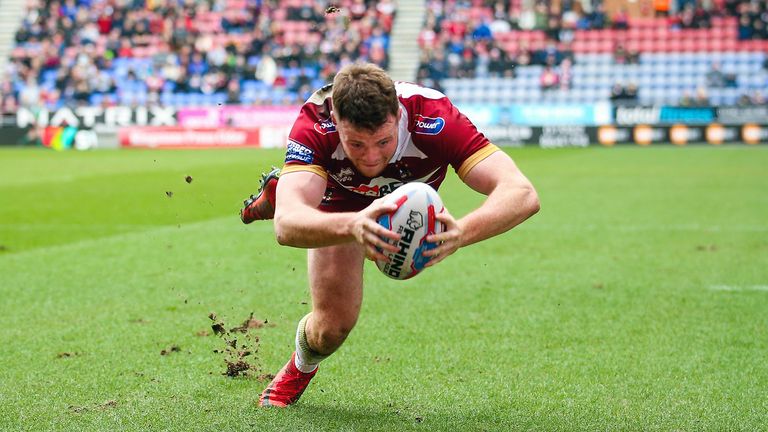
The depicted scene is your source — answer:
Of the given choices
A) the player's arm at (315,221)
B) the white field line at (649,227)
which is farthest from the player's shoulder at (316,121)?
the white field line at (649,227)

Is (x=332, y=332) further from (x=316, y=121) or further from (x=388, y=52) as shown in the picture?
(x=388, y=52)

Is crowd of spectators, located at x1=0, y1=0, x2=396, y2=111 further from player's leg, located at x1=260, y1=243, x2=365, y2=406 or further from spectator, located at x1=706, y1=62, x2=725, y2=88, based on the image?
player's leg, located at x1=260, y1=243, x2=365, y2=406

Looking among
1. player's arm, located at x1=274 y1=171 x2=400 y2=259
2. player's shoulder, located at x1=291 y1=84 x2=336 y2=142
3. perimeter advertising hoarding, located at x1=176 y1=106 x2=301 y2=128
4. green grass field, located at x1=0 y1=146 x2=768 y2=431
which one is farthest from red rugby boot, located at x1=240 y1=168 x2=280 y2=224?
perimeter advertising hoarding, located at x1=176 y1=106 x2=301 y2=128

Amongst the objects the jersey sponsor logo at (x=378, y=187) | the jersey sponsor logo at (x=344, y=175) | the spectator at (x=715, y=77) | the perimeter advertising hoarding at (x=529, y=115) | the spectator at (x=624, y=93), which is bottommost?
the perimeter advertising hoarding at (x=529, y=115)

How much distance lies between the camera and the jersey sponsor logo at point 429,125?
15.0 ft

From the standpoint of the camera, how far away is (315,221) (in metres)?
3.94

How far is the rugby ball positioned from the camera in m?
3.70

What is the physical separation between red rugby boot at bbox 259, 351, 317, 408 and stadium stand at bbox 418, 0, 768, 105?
94.9ft

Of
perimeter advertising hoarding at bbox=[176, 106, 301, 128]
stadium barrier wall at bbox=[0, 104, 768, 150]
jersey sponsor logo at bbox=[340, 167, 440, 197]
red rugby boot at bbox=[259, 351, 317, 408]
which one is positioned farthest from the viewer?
perimeter advertising hoarding at bbox=[176, 106, 301, 128]

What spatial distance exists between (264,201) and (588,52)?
3102 centimetres

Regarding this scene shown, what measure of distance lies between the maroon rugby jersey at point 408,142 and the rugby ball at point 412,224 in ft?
2.54

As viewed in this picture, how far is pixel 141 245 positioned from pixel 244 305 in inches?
155

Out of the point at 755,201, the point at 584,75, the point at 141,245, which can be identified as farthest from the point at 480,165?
the point at 584,75

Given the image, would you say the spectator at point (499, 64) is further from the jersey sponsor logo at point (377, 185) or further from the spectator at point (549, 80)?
the jersey sponsor logo at point (377, 185)
